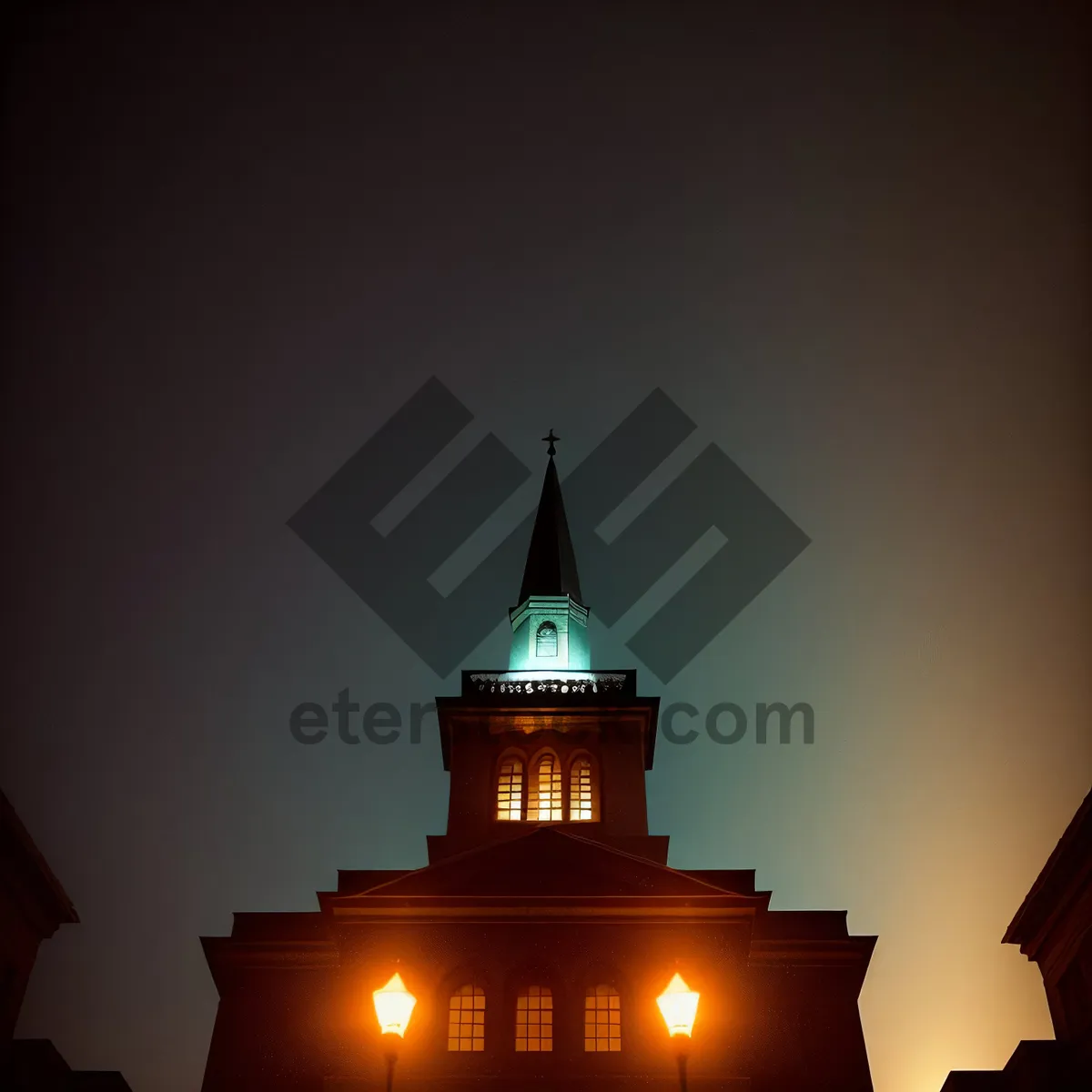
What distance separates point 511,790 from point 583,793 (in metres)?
2.52

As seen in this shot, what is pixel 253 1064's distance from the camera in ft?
101

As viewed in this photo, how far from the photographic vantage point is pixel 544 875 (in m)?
31.4

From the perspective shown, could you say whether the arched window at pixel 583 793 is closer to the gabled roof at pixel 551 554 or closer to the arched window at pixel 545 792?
the arched window at pixel 545 792

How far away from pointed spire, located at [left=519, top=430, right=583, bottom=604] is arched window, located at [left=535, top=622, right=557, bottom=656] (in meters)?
1.44

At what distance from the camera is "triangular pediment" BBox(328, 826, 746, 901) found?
1212 inches

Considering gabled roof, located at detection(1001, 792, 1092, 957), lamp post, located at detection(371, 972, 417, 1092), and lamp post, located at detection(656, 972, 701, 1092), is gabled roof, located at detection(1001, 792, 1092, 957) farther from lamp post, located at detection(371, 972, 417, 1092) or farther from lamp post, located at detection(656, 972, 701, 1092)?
lamp post, located at detection(371, 972, 417, 1092)

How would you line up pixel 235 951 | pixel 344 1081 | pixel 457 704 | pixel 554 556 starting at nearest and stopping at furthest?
pixel 344 1081 → pixel 235 951 → pixel 457 704 → pixel 554 556

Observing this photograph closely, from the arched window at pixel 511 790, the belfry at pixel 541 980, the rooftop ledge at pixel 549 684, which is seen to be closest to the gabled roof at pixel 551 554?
the rooftop ledge at pixel 549 684

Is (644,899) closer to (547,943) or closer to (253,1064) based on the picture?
(547,943)

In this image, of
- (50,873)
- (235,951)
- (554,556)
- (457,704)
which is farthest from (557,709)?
(50,873)

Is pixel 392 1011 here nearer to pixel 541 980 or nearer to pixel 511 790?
pixel 541 980

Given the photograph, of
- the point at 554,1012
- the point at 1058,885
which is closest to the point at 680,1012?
the point at 554,1012

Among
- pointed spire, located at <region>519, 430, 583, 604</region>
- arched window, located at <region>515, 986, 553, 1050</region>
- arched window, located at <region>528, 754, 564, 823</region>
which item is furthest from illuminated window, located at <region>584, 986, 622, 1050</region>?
pointed spire, located at <region>519, 430, 583, 604</region>

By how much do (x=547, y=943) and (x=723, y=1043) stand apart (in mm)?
5133
